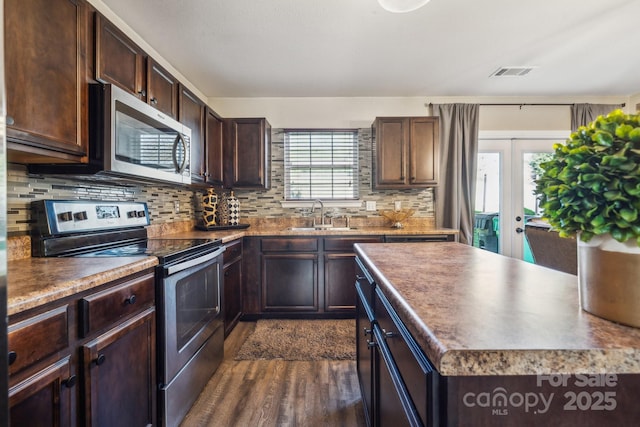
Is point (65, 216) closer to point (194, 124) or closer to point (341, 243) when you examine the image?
point (194, 124)

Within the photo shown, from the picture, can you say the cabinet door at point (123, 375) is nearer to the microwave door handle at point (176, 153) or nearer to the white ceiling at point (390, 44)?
the microwave door handle at point (176, 153)

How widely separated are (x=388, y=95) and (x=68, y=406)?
365cm

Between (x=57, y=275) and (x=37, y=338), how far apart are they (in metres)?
0.27

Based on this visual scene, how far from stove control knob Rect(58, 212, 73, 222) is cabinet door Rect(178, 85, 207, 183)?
99cm

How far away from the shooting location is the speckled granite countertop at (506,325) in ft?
1.49

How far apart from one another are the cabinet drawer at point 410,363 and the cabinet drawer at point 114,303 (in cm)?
102

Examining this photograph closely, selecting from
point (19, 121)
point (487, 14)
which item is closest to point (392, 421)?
point (19, 121)

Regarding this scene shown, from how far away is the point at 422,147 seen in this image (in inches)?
126

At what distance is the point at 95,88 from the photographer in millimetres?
1449

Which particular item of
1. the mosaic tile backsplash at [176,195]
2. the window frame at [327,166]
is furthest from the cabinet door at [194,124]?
the window frame at [327,166]

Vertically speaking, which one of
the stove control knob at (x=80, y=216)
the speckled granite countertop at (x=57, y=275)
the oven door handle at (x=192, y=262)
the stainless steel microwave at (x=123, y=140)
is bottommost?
the oven door handle at (x=192, y=262)

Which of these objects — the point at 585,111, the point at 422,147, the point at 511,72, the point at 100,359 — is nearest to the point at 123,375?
the point at 100,359

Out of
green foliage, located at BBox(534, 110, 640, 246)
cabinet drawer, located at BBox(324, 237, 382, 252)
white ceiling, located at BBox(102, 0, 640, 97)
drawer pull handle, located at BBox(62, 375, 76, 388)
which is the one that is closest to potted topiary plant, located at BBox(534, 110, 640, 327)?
green foliage, located at BBox(534, 110, 640, 246)

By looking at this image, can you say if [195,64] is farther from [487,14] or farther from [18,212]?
[487,14]
